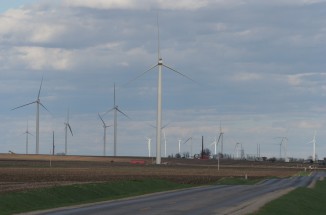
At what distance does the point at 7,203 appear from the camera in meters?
41.7

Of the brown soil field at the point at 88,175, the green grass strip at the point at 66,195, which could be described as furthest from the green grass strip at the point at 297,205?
the brown soil field at the point at 88,175

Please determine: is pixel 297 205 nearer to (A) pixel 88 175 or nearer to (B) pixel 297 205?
(B) pixel 297 205

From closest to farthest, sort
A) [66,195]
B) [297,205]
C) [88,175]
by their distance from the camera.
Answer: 1. [297,205]
2. [66,195]
3. [88,175]

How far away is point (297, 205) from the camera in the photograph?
44781 mm

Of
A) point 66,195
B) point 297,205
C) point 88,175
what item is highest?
point 88,175

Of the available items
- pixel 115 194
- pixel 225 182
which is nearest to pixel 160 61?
pixel 225 182

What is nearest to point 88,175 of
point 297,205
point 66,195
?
point 66,195

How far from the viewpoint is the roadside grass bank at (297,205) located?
3987 centimetres

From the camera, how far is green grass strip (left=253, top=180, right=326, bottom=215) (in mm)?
39888

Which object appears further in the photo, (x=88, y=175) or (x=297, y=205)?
(x=88, y=175)

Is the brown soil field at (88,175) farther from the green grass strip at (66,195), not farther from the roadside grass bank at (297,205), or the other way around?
the roadside grass bank at (297,205)

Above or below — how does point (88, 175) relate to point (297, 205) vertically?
above

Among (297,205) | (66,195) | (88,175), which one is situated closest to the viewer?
(297,205)

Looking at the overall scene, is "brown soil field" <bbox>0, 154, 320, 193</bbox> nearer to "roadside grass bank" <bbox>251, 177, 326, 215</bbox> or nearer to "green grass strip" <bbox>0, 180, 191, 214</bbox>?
"green grass strip" <bbox>0, 180, 191, 214</bbox>
